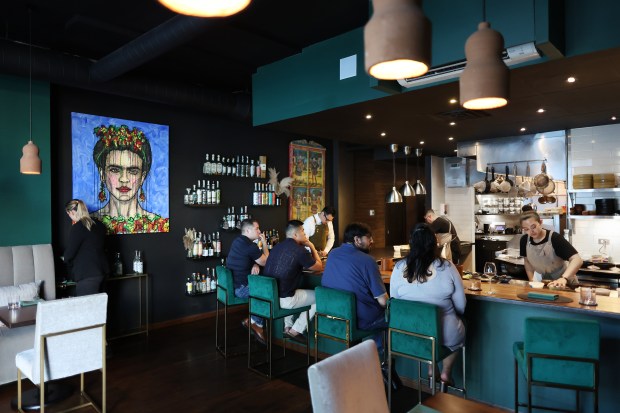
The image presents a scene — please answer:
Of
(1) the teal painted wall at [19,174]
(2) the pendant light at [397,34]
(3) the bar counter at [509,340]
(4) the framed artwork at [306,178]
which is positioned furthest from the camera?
(4) the framed artwork at [306,178]

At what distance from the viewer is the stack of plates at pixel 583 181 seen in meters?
5.75

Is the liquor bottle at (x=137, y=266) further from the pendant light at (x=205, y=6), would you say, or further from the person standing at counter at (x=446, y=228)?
the pendant light at (x=205, y=6)

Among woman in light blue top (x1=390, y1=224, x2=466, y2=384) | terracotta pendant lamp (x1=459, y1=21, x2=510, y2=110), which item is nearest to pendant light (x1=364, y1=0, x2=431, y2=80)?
terracotta pendant lamp (x1=459, y1=21, x2=510, y2=110)

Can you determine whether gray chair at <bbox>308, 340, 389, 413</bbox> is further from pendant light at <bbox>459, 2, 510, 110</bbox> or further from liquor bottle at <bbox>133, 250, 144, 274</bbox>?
liquor bottle at <bbox>133, 250, 144, 274</bbox>

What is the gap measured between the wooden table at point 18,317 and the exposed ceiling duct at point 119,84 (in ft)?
7.50

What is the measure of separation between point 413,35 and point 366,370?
1.30 m

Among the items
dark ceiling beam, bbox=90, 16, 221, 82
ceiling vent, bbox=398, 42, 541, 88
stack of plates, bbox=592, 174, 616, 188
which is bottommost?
stack of plates, bbox=592, 174, 616, 188

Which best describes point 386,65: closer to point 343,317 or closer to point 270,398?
point 343,317

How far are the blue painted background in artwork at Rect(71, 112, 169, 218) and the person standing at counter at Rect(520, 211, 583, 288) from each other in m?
4.62

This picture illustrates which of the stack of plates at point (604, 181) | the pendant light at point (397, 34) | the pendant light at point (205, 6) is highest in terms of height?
the pendant light at point (205, 6)

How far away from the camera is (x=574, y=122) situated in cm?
539

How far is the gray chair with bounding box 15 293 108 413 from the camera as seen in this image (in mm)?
3055

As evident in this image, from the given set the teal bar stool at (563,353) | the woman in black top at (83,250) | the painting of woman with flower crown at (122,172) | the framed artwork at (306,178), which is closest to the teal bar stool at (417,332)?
the teal bar stool at (563,353)

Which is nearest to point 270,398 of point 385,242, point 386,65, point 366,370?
point 366,370
